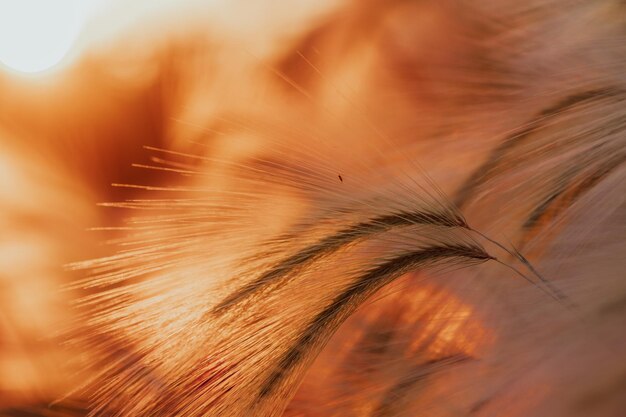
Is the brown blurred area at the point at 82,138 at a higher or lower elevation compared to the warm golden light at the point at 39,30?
lower

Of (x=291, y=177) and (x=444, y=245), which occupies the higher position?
(x=291, y=177)

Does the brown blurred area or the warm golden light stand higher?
the warm golden light

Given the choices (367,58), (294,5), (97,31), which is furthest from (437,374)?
(97,31)

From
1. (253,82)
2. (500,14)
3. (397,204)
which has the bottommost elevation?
(397,204)

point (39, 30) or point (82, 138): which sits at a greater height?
point (39, 30)

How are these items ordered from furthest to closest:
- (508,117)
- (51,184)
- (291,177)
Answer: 1. (51,184)
2. (508,117)
3. (291,177)

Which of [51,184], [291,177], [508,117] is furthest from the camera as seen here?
[51,184]

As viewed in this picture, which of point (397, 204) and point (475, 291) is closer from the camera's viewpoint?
point (397, 204)

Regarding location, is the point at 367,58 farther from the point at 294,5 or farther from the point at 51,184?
the point at 51,184
